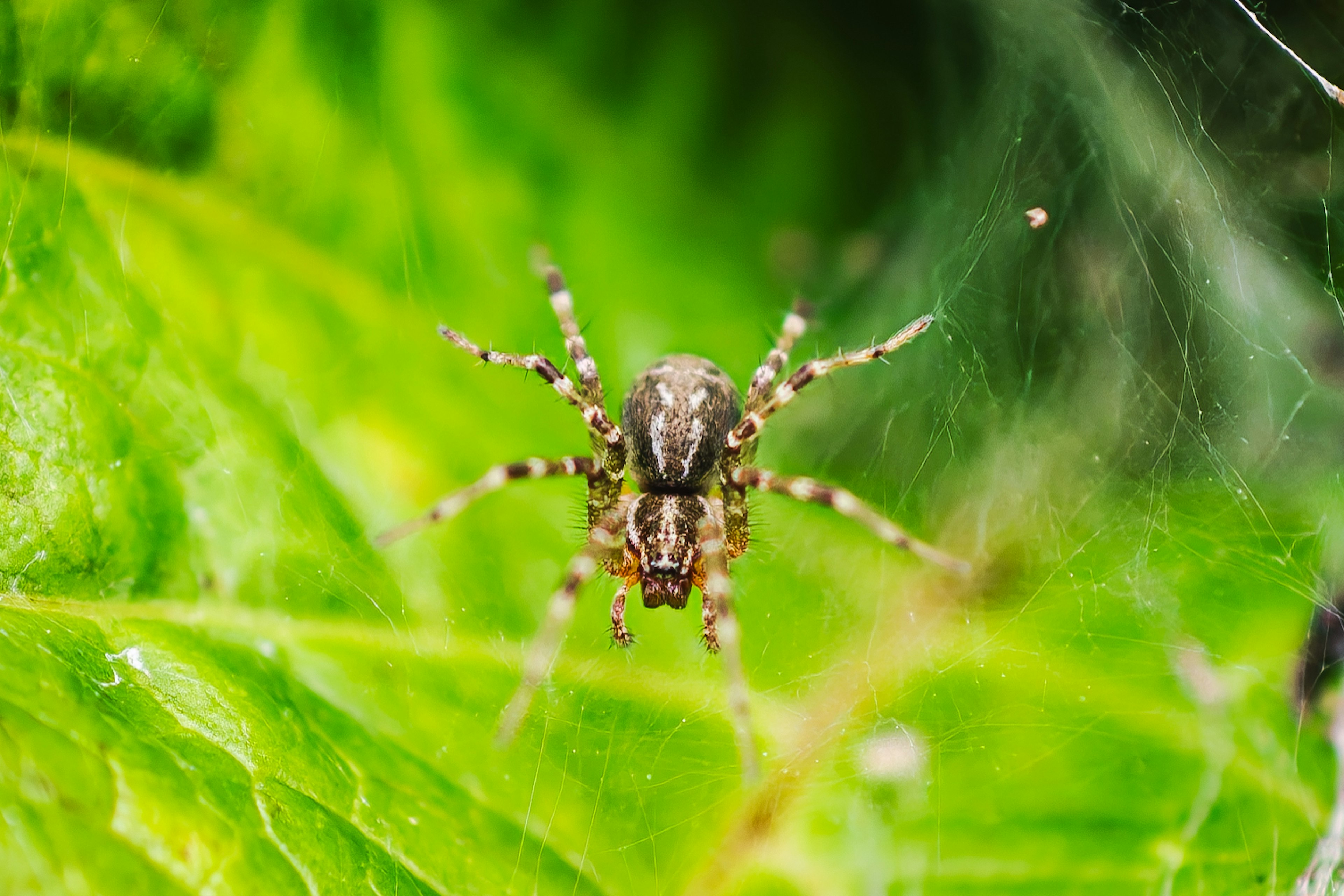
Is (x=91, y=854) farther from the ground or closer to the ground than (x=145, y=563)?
closer to the ground

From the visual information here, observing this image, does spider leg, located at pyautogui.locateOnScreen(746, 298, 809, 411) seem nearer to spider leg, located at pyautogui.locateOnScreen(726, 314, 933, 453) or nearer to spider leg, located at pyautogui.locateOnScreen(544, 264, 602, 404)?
spider leg, located at pyautogui.locateOnScreen(726, 314, 933, 453)

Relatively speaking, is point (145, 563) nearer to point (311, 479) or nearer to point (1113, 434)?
point (311, 479)

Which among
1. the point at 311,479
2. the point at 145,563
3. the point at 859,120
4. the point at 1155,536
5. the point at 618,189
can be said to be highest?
the point at 859,120

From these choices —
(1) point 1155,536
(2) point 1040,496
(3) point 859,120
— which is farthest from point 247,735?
(3) point 859,120

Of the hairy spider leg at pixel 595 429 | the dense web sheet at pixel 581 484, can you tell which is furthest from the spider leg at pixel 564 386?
the dense web sheet at pixel 581 484

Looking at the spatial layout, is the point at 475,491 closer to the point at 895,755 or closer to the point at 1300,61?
the point at 895,755

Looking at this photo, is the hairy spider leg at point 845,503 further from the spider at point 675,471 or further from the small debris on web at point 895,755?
the small debris on web at point 895,755
